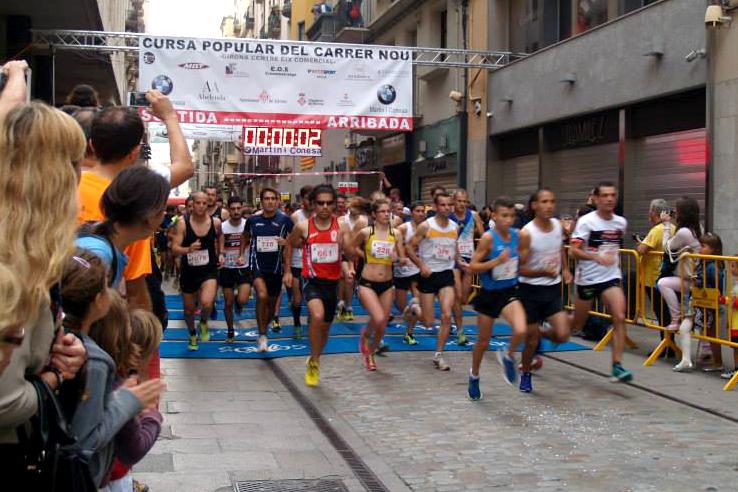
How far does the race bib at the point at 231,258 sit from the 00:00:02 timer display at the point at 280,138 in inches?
257

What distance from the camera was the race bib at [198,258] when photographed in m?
11.2

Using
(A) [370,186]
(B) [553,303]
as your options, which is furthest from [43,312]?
(A) [370,186]

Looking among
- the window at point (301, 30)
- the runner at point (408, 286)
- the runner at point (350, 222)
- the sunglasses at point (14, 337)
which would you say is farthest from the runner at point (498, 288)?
the window at point (301, 30)

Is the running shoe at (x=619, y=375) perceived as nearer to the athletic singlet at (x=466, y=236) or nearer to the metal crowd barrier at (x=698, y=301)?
the metal crowd barrier at (x=698, y=301)

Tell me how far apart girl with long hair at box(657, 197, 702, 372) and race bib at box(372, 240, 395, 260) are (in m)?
3.03

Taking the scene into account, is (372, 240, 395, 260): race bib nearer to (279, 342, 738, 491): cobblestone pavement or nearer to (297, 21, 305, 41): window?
(279, 342, 738, 491): cobblestone pavement

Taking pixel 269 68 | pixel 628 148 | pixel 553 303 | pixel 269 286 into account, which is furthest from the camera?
pixel 269 68

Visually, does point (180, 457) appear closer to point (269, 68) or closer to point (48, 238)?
point (48, 238)

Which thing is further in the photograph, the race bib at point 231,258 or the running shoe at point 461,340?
the race bib at point 231,258

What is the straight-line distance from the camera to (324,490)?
5.50 metres

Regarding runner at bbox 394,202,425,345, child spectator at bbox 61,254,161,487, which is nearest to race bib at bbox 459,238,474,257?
runner at bbox 394,202,425,345

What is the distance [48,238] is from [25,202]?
104mm

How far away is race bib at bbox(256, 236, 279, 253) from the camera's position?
11.8m

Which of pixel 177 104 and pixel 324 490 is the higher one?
pixel 177 104
